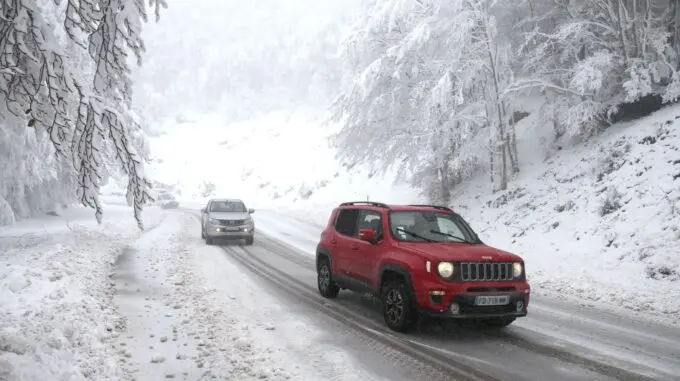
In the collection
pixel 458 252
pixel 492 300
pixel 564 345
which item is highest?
pixel 458 252

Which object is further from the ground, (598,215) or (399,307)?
(598,215)

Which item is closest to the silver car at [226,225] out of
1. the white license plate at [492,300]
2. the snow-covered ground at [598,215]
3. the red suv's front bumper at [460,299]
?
the snow-covered ground at [598,215]

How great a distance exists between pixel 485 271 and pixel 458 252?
445 mm

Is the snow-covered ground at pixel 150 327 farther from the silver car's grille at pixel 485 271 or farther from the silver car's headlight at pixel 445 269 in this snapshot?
the silver car's grille at pixel 485 271

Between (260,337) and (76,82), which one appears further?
(260,337)

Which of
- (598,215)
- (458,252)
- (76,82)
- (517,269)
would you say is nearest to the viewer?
(76,82)

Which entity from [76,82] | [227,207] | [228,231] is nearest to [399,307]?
[76,82]

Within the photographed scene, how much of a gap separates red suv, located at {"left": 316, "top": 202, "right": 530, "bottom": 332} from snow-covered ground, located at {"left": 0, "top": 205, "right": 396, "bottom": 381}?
1.18 meters

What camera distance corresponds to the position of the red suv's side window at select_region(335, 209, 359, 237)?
8.97 meters

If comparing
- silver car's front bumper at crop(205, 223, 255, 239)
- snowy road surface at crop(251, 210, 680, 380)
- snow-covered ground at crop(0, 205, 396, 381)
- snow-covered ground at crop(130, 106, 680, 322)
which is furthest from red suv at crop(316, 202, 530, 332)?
silver car's front bumper at crop(205, 223, 255, 239)

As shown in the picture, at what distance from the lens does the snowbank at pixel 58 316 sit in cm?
513

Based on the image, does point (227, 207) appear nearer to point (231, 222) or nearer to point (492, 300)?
point (231, 222)

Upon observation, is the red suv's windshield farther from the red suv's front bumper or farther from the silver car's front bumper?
the silver car's front bumper

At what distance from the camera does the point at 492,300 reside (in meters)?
6.73
